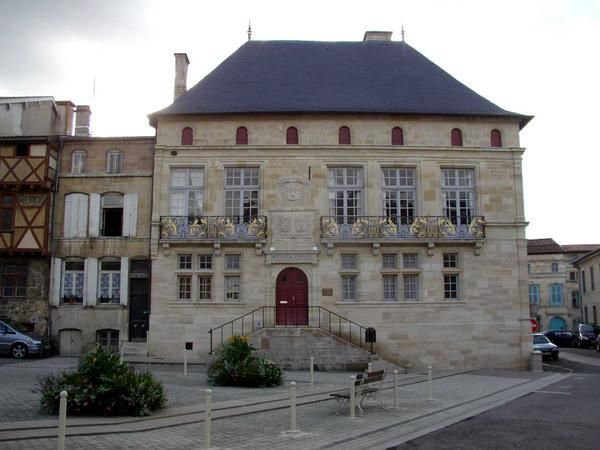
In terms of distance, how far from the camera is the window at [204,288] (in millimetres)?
22188

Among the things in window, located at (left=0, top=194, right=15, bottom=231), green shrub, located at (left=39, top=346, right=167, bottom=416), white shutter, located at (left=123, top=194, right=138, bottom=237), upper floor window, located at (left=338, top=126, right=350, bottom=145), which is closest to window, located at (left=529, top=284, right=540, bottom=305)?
upper floor window, located at (left=338, top=126, right=350, bottom=145)

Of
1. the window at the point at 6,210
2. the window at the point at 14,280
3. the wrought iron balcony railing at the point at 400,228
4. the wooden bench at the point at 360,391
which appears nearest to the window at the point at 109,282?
the window at the point at 14,280

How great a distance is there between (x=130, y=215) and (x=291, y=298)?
21.8ft

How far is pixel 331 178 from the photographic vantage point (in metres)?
22.8

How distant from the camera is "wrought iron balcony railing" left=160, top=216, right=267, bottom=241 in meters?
22.0

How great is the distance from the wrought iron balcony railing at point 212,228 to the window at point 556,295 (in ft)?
136

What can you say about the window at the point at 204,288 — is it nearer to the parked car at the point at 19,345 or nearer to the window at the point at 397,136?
the parked car at the point at 19,345

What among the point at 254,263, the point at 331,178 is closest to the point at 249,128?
the point at 331,178

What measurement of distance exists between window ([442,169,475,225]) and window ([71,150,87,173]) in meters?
13.4

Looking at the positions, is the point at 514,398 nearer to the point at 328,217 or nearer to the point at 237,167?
the point at 328,217

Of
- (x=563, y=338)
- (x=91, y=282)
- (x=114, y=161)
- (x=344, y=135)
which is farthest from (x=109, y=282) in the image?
(x=563, y=338)

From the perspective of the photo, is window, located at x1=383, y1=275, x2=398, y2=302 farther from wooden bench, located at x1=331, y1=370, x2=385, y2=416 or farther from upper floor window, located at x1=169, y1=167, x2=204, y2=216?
wooden bench, located at x1=331, y1=370, x2=385, y2=416

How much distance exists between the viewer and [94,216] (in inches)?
898

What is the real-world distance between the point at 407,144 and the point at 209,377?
12.0 meters
